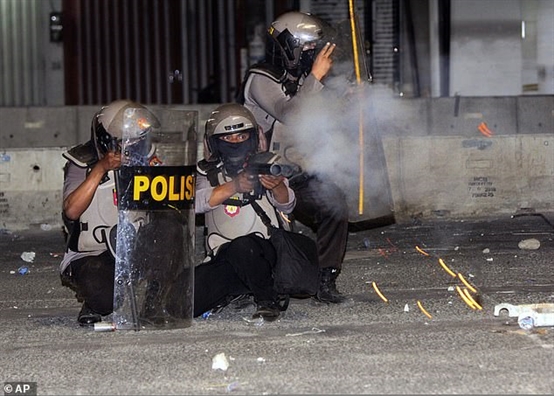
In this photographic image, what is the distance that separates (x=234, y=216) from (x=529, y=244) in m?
3.54

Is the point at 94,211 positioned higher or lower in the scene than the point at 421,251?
higher

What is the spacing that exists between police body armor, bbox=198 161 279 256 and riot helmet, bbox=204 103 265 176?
0.10 m

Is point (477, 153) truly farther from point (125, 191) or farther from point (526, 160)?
point (125, 191)

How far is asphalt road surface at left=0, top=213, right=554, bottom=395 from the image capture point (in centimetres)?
489

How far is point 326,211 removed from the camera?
658cm

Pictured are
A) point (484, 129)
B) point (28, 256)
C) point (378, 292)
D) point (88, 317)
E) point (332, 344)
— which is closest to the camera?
point (332, 344)

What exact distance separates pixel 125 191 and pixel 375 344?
145 centimetres

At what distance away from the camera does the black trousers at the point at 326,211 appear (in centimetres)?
656

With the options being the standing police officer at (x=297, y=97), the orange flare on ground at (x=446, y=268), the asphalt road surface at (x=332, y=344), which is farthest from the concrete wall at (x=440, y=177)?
the standing police officer at (x=297, y=97)

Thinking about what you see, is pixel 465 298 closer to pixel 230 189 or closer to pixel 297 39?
pixel 230 189

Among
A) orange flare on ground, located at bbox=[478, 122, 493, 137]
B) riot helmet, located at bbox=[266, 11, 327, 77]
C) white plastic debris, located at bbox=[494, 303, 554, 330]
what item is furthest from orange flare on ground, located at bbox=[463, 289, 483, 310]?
orange flare on ground, located at bbox=[478, 122, 493, 137]

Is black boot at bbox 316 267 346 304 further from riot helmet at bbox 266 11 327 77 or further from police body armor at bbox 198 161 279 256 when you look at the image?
riot helmet at bbox 266 11 327 77

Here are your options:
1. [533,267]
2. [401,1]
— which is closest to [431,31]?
[401,1]

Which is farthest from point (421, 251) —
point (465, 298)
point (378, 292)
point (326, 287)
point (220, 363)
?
point (220, 363)
